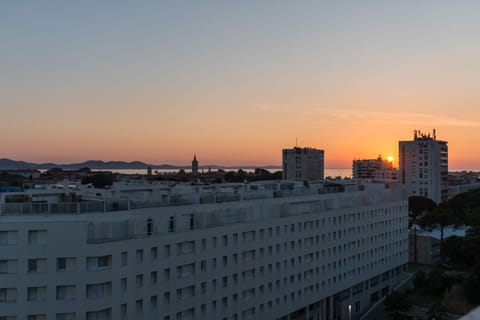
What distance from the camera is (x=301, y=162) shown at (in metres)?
143

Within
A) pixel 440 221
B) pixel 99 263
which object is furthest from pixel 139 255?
pixel 440 221

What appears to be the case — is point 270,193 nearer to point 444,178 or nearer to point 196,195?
point 196,195

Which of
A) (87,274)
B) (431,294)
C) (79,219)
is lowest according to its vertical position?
(431,294)

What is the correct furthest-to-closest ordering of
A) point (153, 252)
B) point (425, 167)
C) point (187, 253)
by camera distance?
point (425, 167) < point (187, 253) < point (153, 252)

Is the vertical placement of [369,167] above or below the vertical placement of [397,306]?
above

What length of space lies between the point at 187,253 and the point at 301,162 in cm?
11579

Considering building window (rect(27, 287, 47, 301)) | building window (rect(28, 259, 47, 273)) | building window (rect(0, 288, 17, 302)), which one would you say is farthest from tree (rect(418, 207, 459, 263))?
building window (rect(0, 288, 17, 302))

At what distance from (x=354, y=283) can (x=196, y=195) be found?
2070cm

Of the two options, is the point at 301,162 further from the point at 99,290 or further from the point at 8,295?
the point at 8,295

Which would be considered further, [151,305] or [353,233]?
[353,233]

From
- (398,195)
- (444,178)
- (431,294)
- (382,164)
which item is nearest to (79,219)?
(431,294)

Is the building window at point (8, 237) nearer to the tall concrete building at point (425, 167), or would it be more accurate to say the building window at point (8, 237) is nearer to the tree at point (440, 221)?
the tree at point (440, 221)

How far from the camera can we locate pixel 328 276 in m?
41.7

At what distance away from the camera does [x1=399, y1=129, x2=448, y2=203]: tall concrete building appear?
112 m
